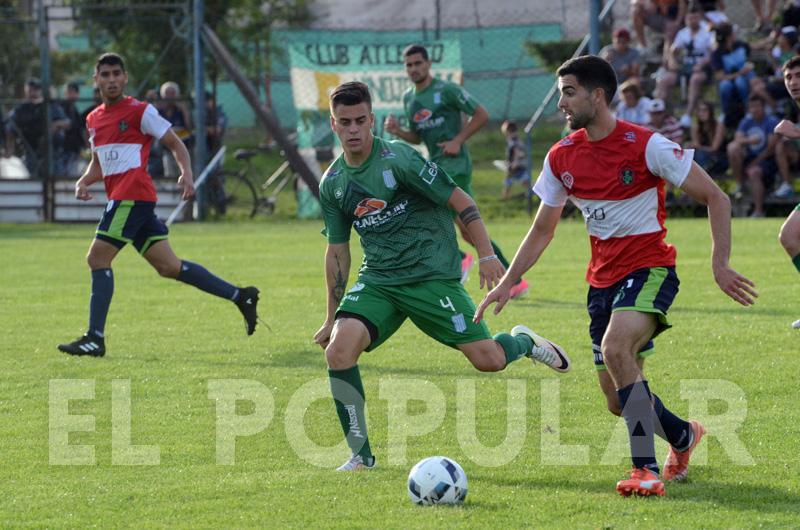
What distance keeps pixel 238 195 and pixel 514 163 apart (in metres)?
5.02

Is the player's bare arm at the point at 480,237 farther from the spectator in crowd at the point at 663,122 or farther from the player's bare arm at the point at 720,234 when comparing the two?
the spectator in crowd at the point at 663,122

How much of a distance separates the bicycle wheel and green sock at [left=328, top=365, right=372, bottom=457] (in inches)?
649

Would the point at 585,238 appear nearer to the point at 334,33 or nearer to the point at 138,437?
the point at 334,33

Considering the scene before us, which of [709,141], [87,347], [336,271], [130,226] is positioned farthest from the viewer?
[709,141]

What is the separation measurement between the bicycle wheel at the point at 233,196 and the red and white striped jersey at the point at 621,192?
16860mm

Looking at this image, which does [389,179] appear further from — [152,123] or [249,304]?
[152,123]

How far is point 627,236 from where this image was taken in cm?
549

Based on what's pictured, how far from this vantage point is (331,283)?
6184 millimetres

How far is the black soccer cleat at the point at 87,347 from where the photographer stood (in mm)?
9039

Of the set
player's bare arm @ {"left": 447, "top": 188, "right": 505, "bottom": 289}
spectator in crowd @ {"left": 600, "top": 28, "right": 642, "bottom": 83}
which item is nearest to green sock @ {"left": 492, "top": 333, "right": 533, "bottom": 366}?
player's bare arm @ {"left": 447, "top": 188, "right": 505, "bottom": 289}

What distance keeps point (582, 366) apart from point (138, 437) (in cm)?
302

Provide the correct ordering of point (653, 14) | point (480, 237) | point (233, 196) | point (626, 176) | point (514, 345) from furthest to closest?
point (233, 196), point (653, 14), point (514, 345), point (480, 237), point (626, 176)

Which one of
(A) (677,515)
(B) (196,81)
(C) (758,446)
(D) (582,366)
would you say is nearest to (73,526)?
(A) (677,515)

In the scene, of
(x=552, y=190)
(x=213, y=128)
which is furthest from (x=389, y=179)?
(x=213, y=128)
